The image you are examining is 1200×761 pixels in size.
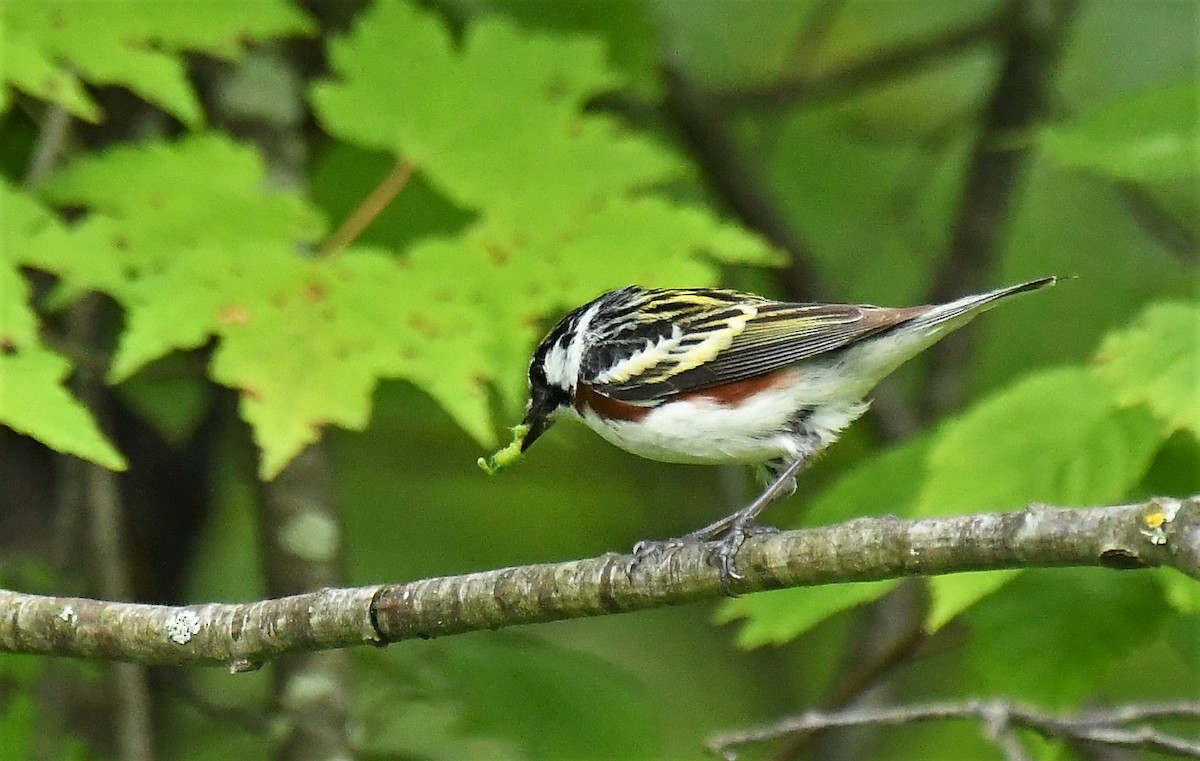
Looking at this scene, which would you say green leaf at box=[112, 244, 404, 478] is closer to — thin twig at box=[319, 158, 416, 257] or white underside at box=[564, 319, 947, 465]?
thin twig at box=[319, 158, 416, 257]

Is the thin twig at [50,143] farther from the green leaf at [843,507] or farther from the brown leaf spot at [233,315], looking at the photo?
the green leaf at [843,507]

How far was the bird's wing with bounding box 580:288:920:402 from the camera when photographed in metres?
3.91

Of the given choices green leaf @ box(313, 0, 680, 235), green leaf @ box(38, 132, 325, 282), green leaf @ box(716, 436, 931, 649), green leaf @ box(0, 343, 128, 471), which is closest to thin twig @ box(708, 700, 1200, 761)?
green leaf @ box(716, 436, 931, 649)

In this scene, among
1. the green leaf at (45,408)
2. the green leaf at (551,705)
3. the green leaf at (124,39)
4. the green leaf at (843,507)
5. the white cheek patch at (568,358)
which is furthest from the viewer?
the green leaf at (551,705)

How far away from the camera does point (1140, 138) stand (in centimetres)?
410

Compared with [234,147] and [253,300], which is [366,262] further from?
[234,147]

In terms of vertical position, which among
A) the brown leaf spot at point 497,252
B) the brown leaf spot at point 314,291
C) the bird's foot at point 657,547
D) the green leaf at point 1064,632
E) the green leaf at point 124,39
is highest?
the green leaf at point 124,39

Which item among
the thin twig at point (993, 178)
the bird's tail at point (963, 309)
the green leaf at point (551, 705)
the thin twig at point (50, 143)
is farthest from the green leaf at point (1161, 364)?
the thin twig at point (50, 143)

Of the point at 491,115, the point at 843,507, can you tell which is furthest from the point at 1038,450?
the point at 491,115

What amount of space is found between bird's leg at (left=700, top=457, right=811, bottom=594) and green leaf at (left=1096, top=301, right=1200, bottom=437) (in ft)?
2.86

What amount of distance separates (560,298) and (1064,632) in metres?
1.60

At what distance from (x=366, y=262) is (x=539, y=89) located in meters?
1.10

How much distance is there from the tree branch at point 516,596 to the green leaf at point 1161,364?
997 millimetres

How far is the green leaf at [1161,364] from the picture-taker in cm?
318
